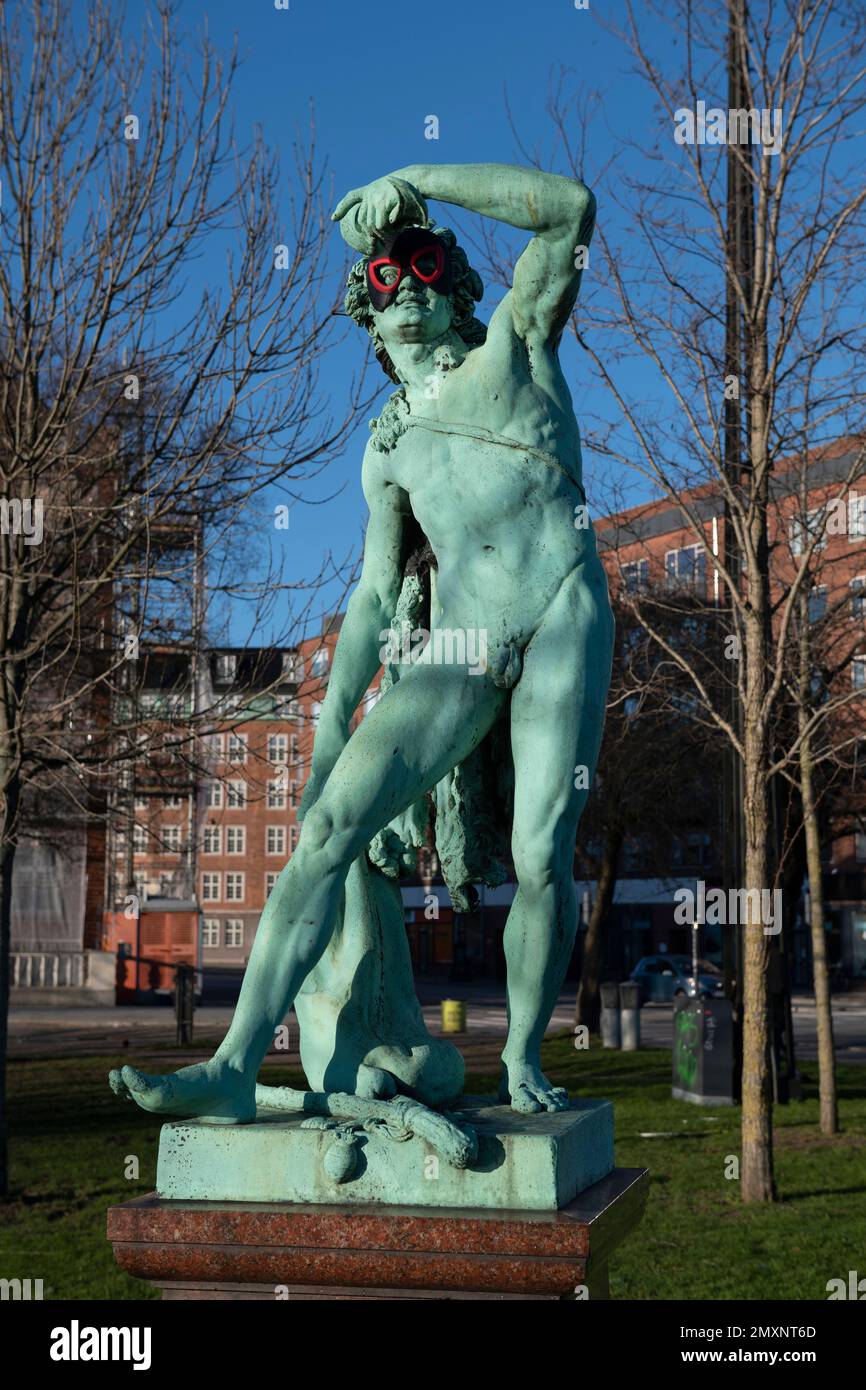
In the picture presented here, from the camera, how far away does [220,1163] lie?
351 centimetres

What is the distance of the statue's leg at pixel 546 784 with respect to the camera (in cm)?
400

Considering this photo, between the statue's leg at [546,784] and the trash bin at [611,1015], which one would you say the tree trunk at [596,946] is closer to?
the trash bin at [611,1015]

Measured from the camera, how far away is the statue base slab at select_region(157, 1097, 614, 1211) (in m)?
3.38

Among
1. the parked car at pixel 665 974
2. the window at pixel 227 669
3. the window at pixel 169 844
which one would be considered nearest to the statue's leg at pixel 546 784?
the window at pixel 227 669

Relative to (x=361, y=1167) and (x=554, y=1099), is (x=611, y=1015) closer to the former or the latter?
(x=554, y=1099)

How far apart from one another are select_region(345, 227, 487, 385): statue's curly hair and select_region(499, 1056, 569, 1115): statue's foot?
2078mm

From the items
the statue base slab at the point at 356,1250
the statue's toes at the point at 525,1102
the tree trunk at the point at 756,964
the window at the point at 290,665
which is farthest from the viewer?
the window at the point at 290,665

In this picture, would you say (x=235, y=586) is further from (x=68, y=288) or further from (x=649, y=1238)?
(x=649, y=1238)

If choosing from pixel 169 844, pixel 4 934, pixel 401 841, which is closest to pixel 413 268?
pixel 401 841

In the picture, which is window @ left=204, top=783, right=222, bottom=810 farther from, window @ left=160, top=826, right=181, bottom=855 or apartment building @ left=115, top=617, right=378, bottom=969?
window @ left=160, top=826, right=181, bottom=855

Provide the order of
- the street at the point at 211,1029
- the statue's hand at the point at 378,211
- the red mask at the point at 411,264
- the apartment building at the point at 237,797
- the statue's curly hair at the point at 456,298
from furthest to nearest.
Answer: the street at the point at 211,1029 < the apartment building at the point at 237,797 < the statue's curly hair at the point at 456,298 < the red mask at the point at 411,264 < the statue's hand at the point at 378,211

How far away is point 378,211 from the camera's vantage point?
411cm
